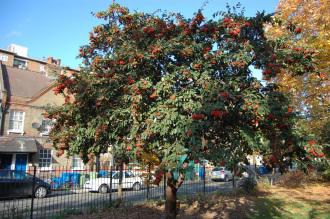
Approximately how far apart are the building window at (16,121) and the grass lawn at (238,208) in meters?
19.0

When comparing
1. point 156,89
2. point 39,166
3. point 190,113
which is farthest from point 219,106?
point 39,166

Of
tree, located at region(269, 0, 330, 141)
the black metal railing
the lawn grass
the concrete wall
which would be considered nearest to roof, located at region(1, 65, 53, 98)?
the black metal railing

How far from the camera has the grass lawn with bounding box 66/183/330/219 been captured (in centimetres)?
1053

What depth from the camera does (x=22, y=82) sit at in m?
30.6

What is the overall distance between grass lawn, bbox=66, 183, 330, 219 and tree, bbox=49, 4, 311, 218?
11.8 feet

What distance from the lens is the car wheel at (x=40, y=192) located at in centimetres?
1773

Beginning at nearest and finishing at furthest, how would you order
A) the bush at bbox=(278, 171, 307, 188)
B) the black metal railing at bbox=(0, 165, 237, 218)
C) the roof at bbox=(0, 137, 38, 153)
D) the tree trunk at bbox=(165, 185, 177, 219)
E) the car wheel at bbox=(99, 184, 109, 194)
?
the tree trunk at bbox=(165, 185, 177, 219) < the black metal railing at bbox=(0, 165, 237, 218) < the car wheel at bbox=(99, 184, 109, 194) < the bush at bbox=(278, 171, 307, 188) < the roof at bbox=(0, 137, 38, 153)

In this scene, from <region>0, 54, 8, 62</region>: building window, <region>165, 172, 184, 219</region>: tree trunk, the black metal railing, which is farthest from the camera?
<region>0, 54, 8, 62</region>: building window

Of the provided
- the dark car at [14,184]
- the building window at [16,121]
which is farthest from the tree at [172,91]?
the building window at [16,121]

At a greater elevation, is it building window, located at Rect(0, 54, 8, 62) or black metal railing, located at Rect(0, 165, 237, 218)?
building window, located at Rect(0, 54, 8, 62)

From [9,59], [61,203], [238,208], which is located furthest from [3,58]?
[238,208]

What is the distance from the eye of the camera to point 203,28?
6.98 metres

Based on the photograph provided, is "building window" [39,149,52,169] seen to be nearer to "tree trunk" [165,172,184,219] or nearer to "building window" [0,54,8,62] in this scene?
"tree trunk" [165,172,184,219]

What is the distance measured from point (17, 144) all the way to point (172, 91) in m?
22.9
